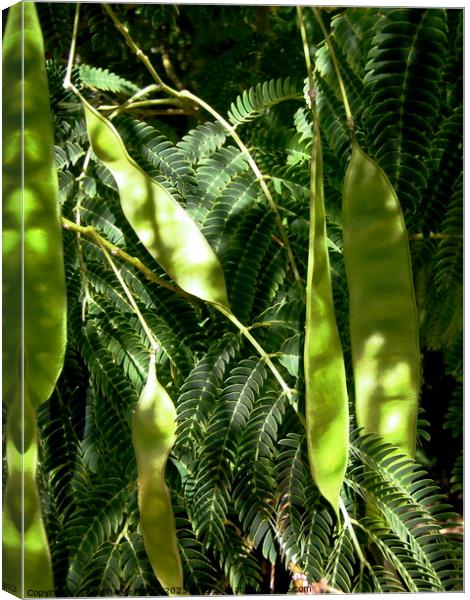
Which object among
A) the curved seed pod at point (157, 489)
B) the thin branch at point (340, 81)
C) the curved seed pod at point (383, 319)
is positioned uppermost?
the thin branch at point (340, 81)

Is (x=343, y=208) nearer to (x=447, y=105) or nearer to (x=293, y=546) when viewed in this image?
(x=447, y=105)

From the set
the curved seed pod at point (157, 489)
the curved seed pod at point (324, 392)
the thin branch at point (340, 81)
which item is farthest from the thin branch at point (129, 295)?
the thin branch at point (340, 81)

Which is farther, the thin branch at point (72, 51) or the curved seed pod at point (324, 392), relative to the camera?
the thin branch at point (72, 51)

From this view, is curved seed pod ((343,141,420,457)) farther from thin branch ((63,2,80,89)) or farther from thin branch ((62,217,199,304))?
thin branch ((63,2,80,89))

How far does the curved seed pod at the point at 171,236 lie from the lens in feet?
5.13

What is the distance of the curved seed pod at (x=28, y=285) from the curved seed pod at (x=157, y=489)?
17 cm

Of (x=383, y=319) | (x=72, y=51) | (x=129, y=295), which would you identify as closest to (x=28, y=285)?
(x=129, y=295)

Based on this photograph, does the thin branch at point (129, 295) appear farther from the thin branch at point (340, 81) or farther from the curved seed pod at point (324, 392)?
the thin branch at point (340, 81)

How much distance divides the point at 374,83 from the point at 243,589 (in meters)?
0.89

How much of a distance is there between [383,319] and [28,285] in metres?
0.59

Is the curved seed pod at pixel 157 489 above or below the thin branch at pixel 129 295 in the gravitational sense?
below

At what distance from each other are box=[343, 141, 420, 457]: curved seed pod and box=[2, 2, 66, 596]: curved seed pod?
50 centimetres

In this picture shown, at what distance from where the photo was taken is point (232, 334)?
1598mm

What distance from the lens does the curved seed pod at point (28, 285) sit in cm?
151
